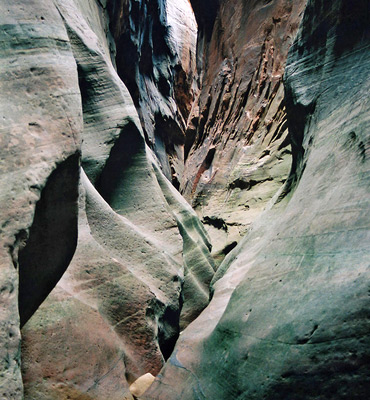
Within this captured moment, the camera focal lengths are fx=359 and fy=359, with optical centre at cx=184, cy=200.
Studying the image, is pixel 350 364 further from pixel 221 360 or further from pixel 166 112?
pixel 166 112

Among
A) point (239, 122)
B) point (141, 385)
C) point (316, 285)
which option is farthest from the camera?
point (239, 122)

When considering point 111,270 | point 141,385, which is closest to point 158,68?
point 111,270

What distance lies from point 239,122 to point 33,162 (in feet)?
24.2

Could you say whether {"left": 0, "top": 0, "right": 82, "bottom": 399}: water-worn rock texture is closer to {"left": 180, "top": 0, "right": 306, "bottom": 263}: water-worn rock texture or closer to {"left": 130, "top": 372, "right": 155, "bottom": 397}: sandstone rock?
{"left": 130, "top": 372, "right": 155, "bottom": 397}: sandstone rock

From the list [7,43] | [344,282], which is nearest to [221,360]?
[344,282]

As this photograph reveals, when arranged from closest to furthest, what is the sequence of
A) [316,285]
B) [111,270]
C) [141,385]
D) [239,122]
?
[316,285] < [141,385] < [111,270] < [239,122]

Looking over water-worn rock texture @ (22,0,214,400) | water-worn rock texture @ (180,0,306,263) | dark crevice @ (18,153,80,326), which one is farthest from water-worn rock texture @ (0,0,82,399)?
water-worn rock texture @ (180,0,306,263)

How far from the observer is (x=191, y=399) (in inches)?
94.5

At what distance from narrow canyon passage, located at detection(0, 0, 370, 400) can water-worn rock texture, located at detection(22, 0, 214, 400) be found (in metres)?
0.01

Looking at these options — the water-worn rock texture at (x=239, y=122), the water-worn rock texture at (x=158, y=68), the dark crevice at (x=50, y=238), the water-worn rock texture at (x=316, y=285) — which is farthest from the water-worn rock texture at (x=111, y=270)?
the water-worn rock texture at (x=239, y=122)

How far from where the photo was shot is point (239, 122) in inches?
357

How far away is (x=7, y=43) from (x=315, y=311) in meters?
2.82

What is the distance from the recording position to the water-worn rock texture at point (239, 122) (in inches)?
287

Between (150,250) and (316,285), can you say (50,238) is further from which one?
(316,285)
